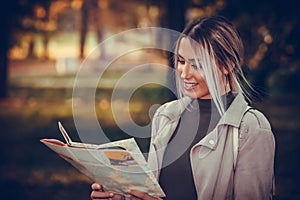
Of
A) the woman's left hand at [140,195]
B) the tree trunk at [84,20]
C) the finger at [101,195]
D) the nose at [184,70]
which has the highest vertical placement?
the tree trunk at [84,20]

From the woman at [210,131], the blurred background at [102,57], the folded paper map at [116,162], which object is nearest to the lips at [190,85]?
the woman at [210,131]

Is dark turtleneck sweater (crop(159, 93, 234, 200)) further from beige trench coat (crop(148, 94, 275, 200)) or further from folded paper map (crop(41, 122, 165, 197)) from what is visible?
folded paper map (crop(41, 122, 165, 197))

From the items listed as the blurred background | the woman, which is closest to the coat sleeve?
the woman

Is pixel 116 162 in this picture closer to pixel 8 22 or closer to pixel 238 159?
pixel 238 159

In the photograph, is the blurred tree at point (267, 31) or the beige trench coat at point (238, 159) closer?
the beige trench coat at point (238, 159)

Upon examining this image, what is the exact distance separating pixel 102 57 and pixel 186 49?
7.22 metres

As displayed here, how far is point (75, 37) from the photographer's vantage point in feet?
31.2

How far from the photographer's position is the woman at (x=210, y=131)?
2016mm

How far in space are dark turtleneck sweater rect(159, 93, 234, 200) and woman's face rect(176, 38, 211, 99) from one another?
0.11 feet

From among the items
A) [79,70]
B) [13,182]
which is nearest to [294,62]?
[79,70]

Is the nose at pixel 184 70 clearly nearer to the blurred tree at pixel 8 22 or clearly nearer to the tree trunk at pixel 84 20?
the tree trunk at pixel 84 20

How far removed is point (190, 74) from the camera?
2.16 m

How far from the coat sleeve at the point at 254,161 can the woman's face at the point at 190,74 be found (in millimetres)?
221

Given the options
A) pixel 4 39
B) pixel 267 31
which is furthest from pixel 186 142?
pixel 4 39
